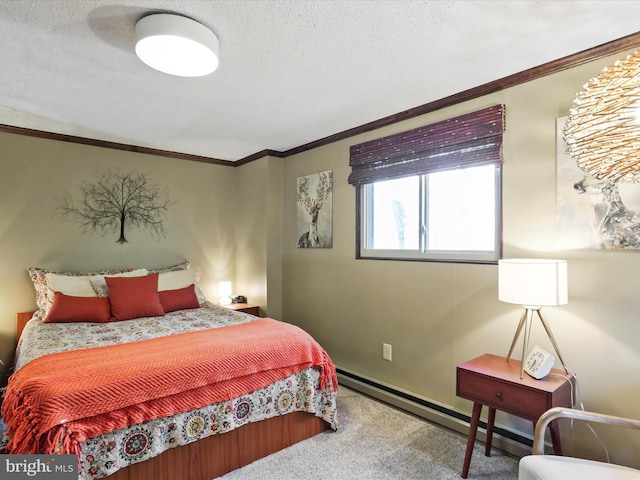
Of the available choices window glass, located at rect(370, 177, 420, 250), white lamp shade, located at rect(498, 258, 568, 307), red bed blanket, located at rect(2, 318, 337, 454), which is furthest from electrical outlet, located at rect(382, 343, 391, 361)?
white lamp shade, located at rect(498, 258, 568, 307)

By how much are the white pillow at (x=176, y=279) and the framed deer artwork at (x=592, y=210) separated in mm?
3144

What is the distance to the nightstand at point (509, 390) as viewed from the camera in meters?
1.73

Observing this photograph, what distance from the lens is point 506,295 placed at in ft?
6.24

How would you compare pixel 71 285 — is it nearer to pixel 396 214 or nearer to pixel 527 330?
pixel 396 214

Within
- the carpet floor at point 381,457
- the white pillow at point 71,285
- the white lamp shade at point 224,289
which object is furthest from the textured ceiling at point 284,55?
the carpet floor at point 381,457

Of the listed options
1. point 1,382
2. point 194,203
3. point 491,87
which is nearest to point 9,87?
point 194,203

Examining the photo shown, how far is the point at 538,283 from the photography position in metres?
1.80

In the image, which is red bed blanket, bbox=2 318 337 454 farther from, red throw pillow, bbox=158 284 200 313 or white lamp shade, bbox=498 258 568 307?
white lamp shade, bbox=498 258 568 307

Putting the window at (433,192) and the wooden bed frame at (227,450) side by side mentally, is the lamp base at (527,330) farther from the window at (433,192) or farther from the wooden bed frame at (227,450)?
the wooden bed frame at (227,450)

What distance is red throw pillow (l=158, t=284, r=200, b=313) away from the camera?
10.8 feet

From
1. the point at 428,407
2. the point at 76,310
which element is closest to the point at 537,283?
the point at 428,407

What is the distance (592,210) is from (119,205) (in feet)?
13.0

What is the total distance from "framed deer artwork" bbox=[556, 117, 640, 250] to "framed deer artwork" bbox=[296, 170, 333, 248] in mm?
1910

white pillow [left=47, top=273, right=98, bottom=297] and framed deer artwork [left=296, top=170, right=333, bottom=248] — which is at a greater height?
framed deer artwork [left=296, top=170, right=333, bottom=248]
